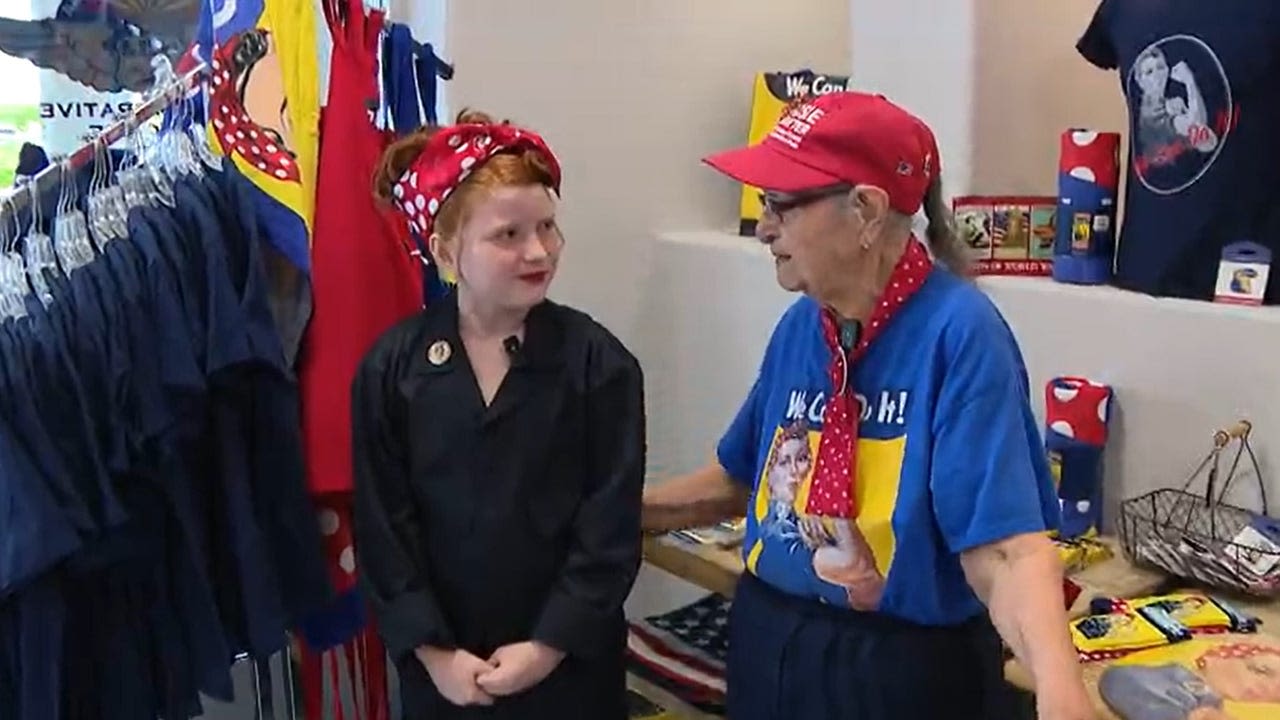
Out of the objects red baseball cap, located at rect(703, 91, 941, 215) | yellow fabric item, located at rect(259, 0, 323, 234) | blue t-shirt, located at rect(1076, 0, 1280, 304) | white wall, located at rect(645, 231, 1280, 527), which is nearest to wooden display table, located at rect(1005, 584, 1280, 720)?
white wall, located at rect(645, 231, 1280, 527)

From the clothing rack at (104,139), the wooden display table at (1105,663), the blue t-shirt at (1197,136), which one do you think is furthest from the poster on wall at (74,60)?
the wooden display table at (1105,663)

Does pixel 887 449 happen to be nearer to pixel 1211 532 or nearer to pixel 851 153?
pixel 851 153

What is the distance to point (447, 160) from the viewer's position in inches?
67.5

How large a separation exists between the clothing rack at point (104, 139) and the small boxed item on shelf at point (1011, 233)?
3.76 ft

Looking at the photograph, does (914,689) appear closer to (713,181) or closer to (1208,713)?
(1208,713)

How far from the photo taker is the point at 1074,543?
2.05 m

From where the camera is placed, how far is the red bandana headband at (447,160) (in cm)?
171

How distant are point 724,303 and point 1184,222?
835 mm

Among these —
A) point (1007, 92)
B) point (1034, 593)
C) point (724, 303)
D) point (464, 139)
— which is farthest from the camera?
point (724, 303)

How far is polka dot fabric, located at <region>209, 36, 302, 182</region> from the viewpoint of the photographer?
6.15 ft

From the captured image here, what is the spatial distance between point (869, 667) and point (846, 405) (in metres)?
0.28

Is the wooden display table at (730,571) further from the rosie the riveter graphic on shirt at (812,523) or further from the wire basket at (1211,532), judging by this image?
the rosie the riveter graphic on shirt at (812,523)

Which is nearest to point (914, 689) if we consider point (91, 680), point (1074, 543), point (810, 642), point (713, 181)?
point (810, 642)

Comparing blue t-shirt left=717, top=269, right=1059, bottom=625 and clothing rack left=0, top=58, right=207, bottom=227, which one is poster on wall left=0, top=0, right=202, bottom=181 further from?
blue t-shirt left=717, top=269, right=1059, bottom=625
